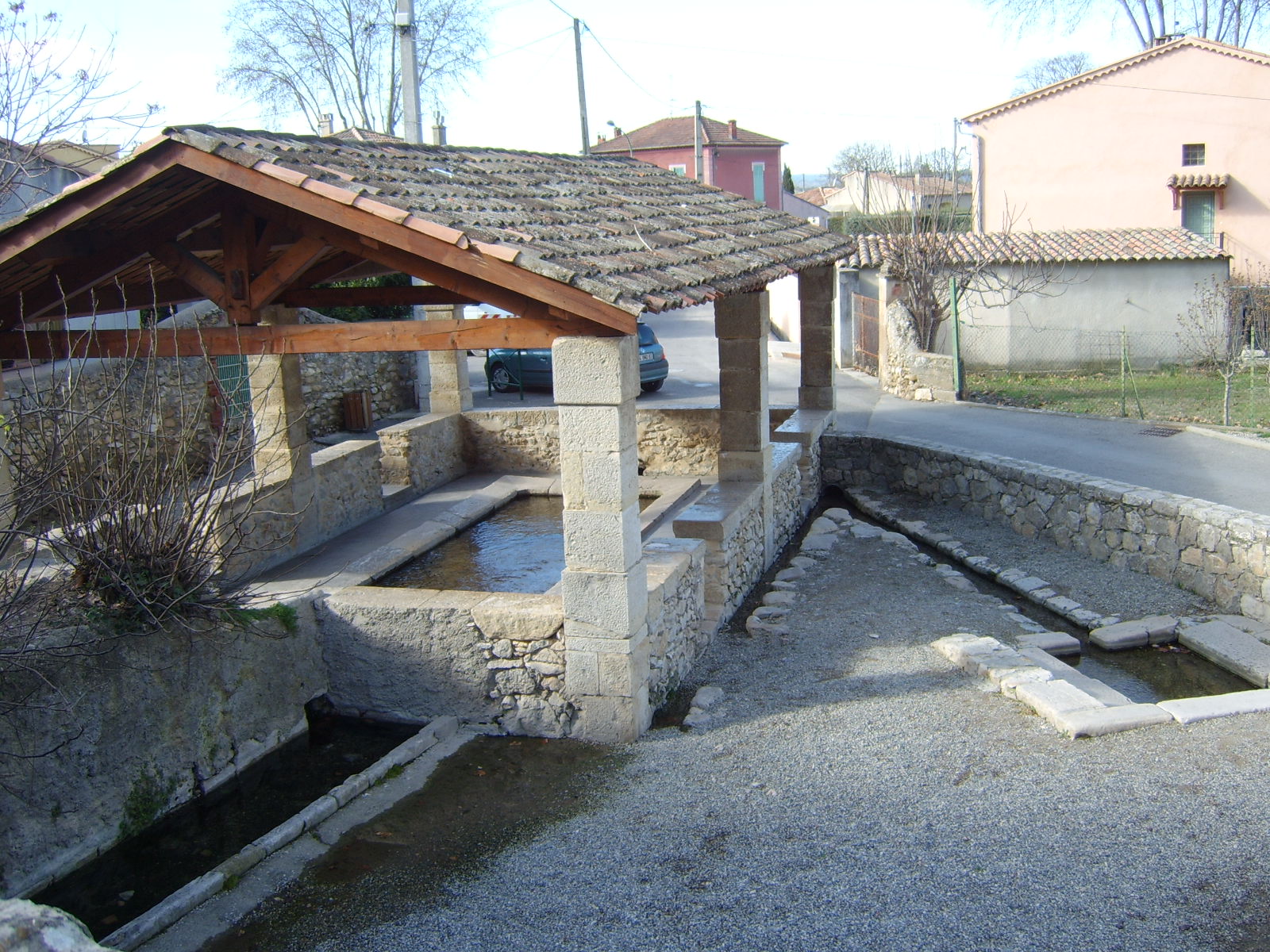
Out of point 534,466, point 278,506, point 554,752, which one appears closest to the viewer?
point 554,752

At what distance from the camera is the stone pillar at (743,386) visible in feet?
30.1

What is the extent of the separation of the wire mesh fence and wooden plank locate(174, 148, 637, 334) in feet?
37.9

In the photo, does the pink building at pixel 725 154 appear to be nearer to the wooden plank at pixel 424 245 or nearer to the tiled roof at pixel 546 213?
the tiled roof at pixel 546 213

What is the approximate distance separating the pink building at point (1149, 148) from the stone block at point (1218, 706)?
20720 millimetres

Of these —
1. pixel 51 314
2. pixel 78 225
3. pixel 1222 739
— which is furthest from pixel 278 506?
pixel 1222 739

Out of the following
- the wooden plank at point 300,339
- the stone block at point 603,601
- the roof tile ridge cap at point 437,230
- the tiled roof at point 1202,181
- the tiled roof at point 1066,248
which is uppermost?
the tiled roof at point 1202,181

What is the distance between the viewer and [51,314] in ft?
23.1

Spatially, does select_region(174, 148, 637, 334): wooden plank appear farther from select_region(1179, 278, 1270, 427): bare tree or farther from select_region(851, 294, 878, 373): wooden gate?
select_region(1179, 278, 1270, 427): bare tree

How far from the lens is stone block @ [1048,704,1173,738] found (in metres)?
5.88

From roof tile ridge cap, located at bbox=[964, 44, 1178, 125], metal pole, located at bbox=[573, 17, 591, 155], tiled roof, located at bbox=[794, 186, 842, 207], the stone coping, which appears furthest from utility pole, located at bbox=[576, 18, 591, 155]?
tiled roof, located at bbox=[794, 186, 842, 207]

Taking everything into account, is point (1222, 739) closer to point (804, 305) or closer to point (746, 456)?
point (746, 456)

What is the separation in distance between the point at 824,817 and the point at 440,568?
4720 mm

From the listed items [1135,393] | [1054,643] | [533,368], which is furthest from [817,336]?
[533,368]

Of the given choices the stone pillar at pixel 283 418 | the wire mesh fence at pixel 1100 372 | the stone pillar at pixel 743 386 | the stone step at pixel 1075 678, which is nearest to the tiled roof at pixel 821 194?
the wire mesh fence at pixel 1100 372
